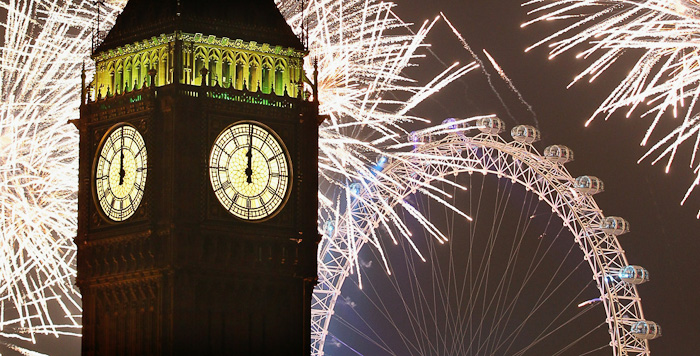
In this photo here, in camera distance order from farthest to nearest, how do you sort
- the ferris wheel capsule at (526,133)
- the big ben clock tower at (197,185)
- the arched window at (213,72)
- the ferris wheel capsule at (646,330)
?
1. the ferris wheel capsule at (646,330)
2. the ferris wheel capsule at (526,133)
3. the arched window at (213,72)
4. the big ben clock tower at (197,185)

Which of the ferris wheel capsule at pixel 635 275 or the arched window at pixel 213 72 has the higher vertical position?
the arched window at pixel 213 72

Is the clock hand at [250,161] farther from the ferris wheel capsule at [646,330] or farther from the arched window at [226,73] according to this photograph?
the ferris wheel capsule at [646,330]

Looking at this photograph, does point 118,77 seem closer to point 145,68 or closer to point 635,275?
point 145,68

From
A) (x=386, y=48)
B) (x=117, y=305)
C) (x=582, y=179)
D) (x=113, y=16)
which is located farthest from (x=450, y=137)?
(x=117, y=305)

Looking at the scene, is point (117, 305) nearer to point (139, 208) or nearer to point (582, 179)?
point (139, 208)

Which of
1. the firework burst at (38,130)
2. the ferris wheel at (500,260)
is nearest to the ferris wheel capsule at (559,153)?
the ferris wheel at (500,260)

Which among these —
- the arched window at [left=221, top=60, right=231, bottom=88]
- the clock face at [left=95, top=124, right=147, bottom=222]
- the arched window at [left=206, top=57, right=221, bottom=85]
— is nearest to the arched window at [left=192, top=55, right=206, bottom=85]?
the arched window at [left=206, top=57, right=221, bottom=85]

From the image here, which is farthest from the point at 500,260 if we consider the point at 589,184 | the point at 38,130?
the point at 38,130
